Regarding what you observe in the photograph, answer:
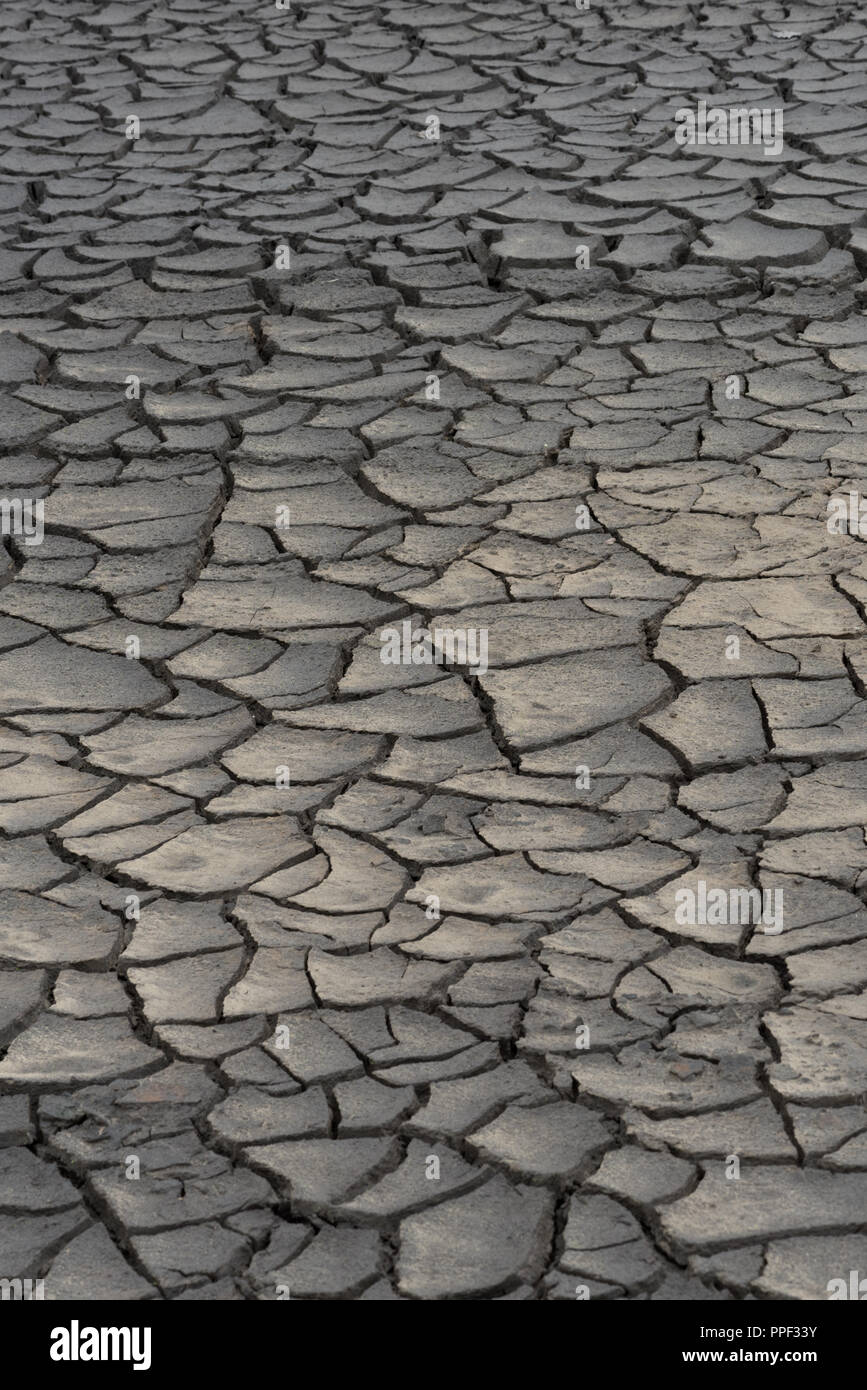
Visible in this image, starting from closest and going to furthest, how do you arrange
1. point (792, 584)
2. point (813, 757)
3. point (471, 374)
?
1. point (813, 757)
2. point (792, 584)
3. point (471, 374)

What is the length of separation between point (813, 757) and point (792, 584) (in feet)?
2.11

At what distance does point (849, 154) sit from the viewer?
5824 millimetres

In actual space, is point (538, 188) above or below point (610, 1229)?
above

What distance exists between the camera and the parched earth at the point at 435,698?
7.90 feet

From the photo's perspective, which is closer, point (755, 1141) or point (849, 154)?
point (755, 1141)

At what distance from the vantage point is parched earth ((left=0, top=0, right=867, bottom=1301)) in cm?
241

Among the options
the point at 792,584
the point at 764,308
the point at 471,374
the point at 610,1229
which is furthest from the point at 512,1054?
the point at 764,308

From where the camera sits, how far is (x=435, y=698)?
11.4 feet

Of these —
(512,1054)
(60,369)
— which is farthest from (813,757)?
(60,369)

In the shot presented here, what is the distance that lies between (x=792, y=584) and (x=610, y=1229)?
1818 millimetres

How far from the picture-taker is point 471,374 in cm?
469
